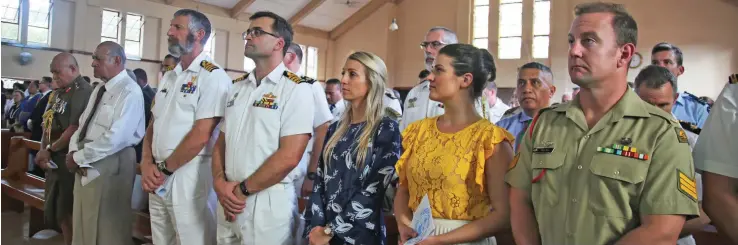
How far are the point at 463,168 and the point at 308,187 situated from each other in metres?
1.15

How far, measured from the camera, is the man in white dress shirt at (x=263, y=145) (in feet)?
7.54

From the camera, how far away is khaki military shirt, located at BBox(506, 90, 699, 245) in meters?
1.22

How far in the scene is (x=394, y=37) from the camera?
48.8 feet

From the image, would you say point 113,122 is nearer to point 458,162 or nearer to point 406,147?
point 406,147

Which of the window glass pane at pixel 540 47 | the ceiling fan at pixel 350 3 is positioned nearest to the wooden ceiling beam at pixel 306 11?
the ceiling fan at pixel 350 3

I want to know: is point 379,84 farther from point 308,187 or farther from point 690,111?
point 690,111

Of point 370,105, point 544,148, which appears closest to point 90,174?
point 370,105

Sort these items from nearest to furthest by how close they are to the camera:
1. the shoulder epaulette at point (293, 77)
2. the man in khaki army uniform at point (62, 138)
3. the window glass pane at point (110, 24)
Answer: the shoulder epaulette at point (293, 77) < the man in khaki army uniform at point (62, 138) < the window glass pane at point (110, 24)

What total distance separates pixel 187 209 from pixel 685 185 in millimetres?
2212

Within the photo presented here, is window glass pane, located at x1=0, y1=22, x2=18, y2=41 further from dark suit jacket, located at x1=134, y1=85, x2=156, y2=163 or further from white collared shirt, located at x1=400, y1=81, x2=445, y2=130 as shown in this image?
white collared shirt, located at x1=400, y1=81, x2=445, y2=130

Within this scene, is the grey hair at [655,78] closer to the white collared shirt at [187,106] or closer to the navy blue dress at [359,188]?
the navy blue dress at [359,188]

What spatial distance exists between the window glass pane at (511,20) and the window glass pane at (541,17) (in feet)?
1.09

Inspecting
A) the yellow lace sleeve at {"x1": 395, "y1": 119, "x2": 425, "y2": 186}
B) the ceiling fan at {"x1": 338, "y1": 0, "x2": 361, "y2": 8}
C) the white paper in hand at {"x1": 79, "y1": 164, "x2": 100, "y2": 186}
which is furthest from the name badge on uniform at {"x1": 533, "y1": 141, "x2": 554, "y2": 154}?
the ceiling fan at {"x1": 338, "y1": 0, "x2": 361, "y2": 8}

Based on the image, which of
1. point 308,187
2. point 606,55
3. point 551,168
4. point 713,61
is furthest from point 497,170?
point 713,61
